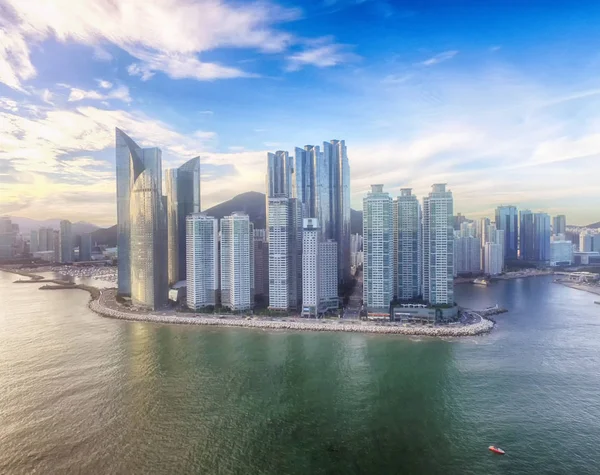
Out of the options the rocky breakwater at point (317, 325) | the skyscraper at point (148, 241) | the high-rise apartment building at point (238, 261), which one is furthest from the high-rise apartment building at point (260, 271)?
the skyscraper at point (148, 241)

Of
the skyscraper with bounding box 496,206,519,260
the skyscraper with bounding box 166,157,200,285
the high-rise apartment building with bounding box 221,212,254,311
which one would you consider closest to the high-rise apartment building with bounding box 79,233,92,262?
the skyscraper with bounding box 166,157,200,285

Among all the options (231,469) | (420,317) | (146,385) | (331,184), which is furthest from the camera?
(331,184)

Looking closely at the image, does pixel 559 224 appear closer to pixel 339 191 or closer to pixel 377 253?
pixel 339 191

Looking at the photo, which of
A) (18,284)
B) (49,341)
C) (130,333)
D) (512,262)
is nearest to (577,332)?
(130,333)

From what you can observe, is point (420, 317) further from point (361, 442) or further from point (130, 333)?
point (130, 333)

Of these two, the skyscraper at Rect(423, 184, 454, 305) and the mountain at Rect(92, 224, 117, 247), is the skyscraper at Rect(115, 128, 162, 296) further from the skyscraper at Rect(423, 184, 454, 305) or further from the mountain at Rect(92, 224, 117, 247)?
the mountain at Rect(92, 224, 117, 247)

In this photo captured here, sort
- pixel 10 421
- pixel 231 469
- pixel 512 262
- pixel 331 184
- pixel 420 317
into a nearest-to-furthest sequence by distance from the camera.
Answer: pixel 231 469
pixel 10 421
pixel 420 317
pixel 331 184
pixel 512 262

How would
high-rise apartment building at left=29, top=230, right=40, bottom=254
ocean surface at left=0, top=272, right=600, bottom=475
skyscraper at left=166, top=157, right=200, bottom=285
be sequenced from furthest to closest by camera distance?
high-rise apartment building at left=29, top=230, right=40, bottom=254
skyscraper at left=166, top=157, right=200, bottom=285
ocean surface at left=0, top=272, right=600, bottom=475
